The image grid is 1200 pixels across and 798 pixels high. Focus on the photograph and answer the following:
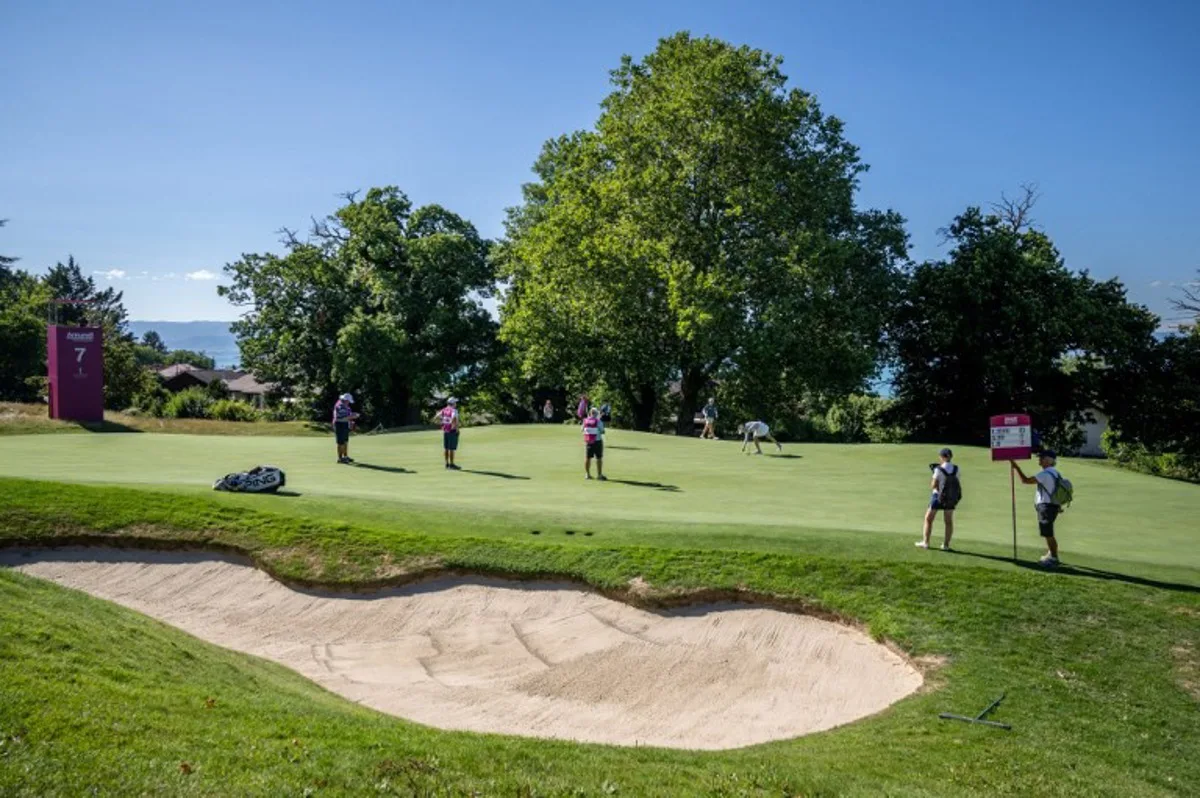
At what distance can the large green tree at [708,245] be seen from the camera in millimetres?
45531

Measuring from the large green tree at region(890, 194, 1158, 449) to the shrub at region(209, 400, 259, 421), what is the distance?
40.6 metres

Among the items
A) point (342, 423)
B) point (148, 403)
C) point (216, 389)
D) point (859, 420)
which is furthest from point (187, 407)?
point (859, 420)

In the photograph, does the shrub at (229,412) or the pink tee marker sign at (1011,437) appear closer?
the pink tee marker sign at (1011,437)

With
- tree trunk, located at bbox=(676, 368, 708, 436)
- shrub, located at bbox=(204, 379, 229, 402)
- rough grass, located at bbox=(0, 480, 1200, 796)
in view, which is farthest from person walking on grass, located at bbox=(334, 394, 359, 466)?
shrub, located at bbox=(204, 379, 229, 402)

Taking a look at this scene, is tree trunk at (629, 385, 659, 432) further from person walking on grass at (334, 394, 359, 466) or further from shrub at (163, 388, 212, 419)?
person walking on grass at (334, 394, 359, 466)

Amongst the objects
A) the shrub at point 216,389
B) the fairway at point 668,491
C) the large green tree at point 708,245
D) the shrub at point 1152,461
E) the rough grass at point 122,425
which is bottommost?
the shrub at point 1152,461

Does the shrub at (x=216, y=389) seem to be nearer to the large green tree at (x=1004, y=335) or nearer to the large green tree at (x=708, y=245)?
the large green tree at (x=708, y=245)

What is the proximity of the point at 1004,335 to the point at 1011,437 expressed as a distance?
3628 centimetres

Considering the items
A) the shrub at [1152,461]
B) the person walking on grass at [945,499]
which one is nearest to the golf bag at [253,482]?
the person walking on grass at [945,499]

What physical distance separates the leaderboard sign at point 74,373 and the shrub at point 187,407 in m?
11.2

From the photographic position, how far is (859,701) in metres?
12.4

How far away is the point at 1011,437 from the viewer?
56.3ft

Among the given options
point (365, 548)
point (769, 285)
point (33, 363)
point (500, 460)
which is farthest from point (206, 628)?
point (33, 363)

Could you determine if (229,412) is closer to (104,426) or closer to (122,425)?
(122,425)
